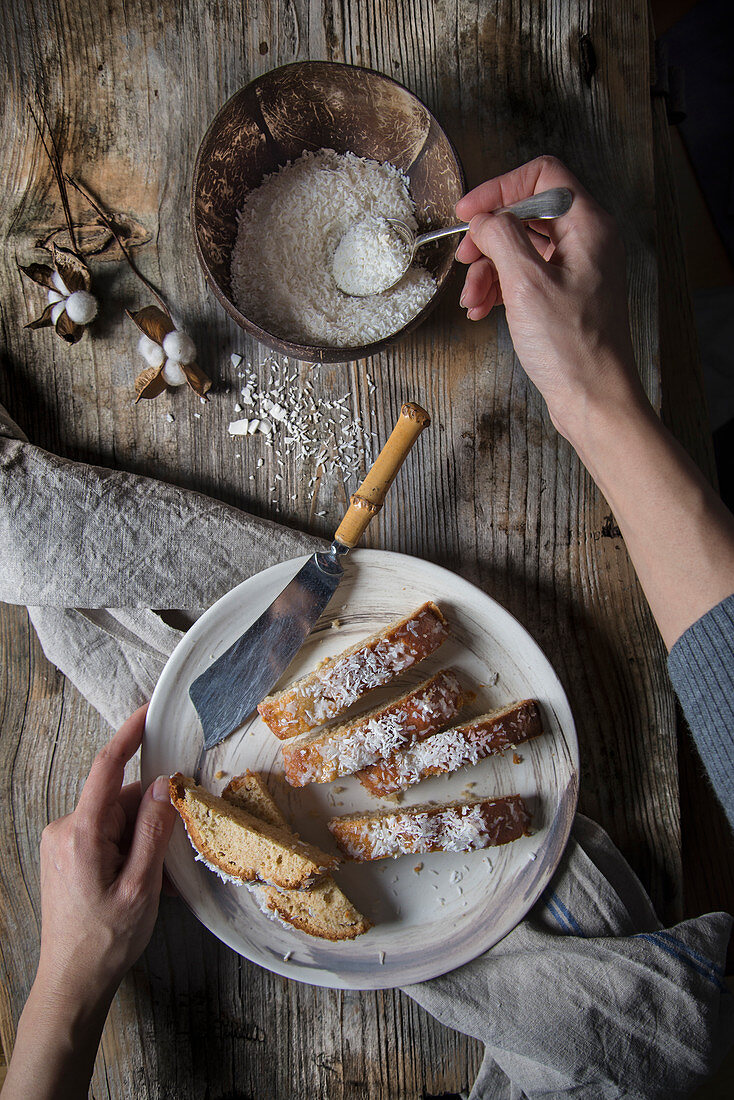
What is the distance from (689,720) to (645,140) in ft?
3.87

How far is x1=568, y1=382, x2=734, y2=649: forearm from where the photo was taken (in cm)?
107

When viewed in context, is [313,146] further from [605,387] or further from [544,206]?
[605,387]


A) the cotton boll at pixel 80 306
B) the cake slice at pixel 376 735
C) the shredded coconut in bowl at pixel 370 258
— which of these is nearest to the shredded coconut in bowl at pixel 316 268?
the shredded coconut in bowl at pixel 370 258

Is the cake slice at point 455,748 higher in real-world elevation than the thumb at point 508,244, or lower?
lower

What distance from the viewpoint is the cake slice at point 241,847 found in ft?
3.95

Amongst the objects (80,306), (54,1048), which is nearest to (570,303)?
(80,306)

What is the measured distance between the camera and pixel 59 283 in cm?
137

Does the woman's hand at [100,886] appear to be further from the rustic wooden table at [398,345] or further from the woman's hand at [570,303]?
the woman's hand at [570,303]

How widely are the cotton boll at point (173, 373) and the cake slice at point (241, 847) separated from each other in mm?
760

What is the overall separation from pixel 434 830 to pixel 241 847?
342 millimetres

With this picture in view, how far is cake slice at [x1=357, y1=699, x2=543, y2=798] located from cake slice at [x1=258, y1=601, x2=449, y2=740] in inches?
5.5

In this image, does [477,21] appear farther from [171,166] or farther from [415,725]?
[415,725]

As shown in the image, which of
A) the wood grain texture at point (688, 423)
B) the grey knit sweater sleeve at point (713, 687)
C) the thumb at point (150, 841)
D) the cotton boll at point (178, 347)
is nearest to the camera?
the grey knit sweater sleeve at point (713, 687)

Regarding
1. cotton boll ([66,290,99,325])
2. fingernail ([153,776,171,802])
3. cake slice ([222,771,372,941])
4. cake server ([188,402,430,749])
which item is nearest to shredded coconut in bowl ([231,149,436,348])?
cotton boll ([66,290,99,325])
